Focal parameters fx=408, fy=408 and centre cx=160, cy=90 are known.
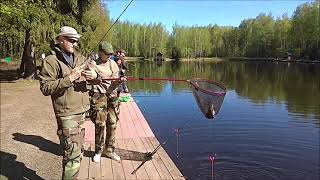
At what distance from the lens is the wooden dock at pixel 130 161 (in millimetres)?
6617

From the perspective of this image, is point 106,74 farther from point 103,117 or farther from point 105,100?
point 103,117

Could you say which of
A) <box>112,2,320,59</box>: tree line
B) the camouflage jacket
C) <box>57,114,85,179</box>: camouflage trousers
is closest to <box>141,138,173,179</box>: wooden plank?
the camouflage jacket

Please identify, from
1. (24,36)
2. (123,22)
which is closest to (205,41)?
(123,22)

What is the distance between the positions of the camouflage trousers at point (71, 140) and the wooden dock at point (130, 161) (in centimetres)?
128

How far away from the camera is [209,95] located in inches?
238

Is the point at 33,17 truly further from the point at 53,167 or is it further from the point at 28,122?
the point at 53,167

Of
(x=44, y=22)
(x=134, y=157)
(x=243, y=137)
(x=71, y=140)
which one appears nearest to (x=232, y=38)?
(x=44, y=22)

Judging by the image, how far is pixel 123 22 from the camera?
454 feet

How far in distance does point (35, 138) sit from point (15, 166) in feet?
6.89

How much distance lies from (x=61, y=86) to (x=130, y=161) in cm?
293

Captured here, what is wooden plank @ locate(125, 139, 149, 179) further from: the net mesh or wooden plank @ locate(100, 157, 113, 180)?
the net mesh

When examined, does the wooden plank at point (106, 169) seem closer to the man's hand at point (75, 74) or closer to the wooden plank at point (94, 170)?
the wooden plank at point (94, 170)

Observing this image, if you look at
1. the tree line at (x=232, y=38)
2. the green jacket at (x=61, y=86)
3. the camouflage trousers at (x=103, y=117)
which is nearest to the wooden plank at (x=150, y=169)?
the camouflage trousers at (x=103, y=117)

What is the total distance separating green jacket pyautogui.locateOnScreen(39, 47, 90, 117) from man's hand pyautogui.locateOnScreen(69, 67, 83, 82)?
1.9 inches
